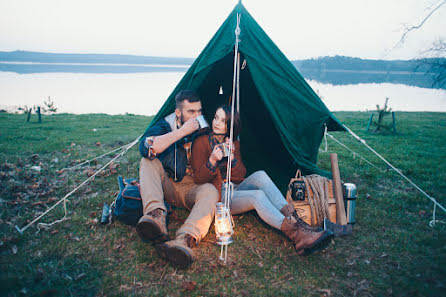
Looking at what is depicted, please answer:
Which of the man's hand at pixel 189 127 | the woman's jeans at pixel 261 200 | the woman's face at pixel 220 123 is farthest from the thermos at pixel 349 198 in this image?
the man's hand at pixel 189 127

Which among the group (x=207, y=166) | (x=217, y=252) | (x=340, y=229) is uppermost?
(x=207, y=166)

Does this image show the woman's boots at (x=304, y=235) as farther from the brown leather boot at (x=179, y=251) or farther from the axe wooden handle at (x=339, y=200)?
the brown leather boot at (x=179, y=251)

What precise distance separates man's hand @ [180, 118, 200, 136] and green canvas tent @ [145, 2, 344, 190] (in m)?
0.70

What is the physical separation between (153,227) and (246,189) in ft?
4.06

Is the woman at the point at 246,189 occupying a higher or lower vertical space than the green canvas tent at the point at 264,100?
lower

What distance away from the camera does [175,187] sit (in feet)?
11.5

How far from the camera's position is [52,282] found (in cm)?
254

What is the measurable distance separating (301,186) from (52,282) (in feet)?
8.87

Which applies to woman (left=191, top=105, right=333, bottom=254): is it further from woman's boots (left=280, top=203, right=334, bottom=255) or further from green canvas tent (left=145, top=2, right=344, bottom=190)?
green canvas tent (left=145, top=2, right=344, bottom=190)

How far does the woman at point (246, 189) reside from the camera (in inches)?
115

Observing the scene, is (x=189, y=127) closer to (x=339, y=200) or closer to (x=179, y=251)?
(x=179, y=251)

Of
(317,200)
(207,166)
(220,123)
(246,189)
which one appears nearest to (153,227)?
(207,166)

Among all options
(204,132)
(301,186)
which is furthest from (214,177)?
(301,186)

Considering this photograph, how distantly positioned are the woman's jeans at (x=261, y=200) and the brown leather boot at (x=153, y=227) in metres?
0.80
